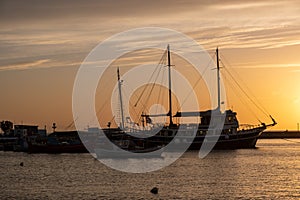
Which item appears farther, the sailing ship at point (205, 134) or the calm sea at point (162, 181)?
the sailing ship at point (205, 134)

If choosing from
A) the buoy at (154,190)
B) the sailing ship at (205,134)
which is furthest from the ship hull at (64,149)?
the buoy at (154,190)

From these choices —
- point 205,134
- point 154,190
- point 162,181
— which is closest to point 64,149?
point 205,134

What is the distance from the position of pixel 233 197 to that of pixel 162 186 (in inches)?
437

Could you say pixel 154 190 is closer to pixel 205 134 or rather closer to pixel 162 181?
pixel 162 181

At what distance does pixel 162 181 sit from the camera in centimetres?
7994

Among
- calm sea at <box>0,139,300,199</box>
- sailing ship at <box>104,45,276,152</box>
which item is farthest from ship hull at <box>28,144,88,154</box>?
calm sea at <box>0,139,300,199</box>

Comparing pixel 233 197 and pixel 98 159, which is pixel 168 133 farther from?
pixel 233 197

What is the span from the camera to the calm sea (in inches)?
2653

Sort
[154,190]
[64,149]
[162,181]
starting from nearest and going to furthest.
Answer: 1. [154,190]
2. [162,181]
3. [64,149]


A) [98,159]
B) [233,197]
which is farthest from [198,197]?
[98,159]

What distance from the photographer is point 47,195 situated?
221ft

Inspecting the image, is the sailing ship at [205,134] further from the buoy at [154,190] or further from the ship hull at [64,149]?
the buoy at [154,190]

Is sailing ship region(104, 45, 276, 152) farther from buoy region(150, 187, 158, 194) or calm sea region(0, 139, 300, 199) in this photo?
buoy region(150, 187, 158, 194)

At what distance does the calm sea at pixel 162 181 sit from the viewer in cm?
6738
